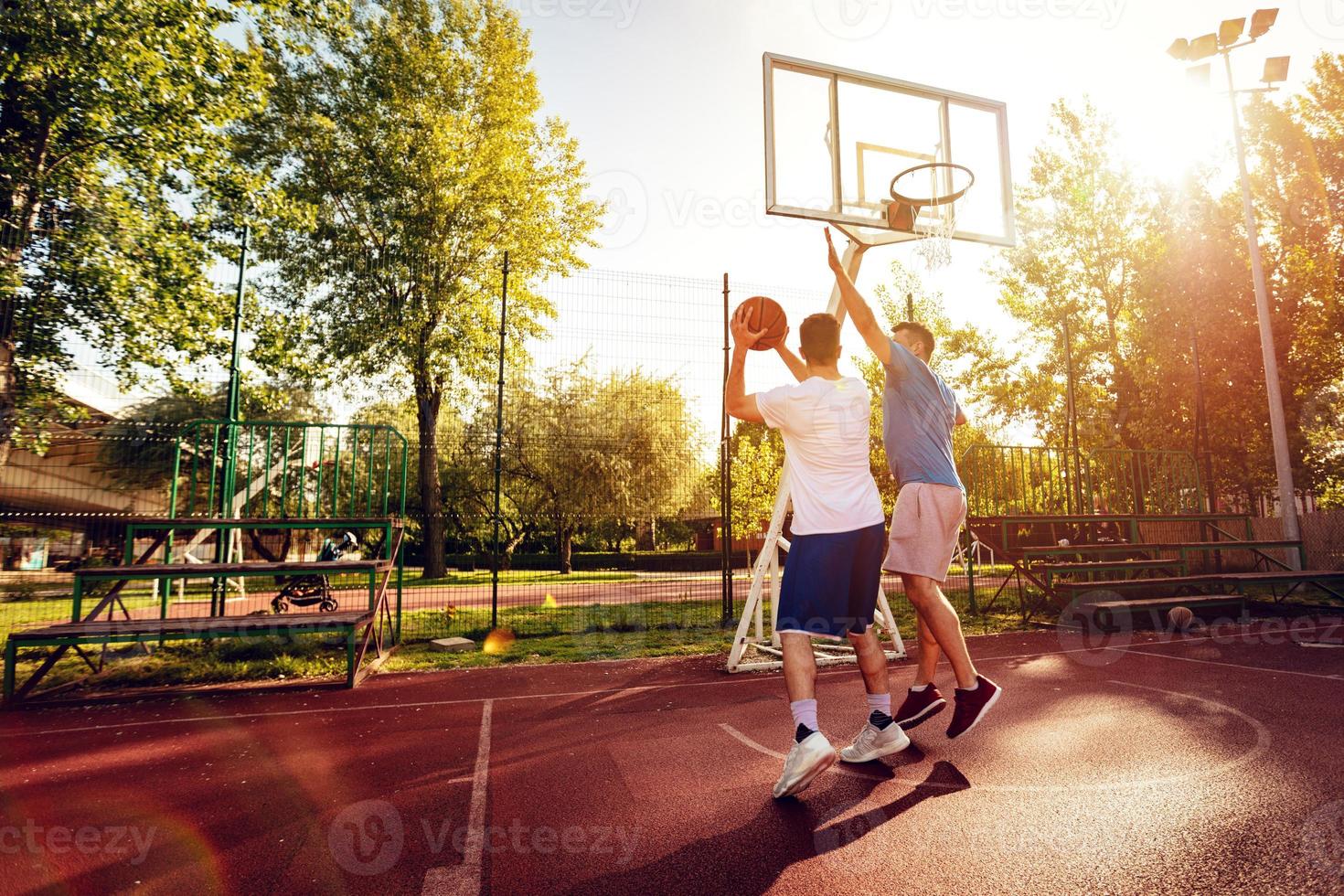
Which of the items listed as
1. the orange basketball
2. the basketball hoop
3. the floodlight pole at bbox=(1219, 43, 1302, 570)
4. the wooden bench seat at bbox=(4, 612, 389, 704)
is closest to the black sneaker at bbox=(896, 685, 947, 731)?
the orange basketball

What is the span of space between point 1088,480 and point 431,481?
474 inches

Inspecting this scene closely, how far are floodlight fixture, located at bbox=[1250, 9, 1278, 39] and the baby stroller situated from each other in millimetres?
18628

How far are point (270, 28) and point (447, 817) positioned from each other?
17.7m

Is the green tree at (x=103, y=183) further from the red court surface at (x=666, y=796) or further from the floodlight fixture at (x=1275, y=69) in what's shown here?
the floodlight fixture at (x=1275, y=69)

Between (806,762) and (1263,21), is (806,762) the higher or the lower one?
the lower one

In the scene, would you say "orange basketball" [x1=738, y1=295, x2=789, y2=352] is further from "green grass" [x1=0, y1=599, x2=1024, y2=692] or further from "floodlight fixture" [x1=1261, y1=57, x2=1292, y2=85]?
"floodlight fixture" [x1=1261, y1=57, x2=1292, y2=85]

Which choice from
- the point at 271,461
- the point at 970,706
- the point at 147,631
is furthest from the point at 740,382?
the point at 271,461

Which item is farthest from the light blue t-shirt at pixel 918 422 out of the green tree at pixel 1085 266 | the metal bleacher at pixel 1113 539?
the green tree at pixel 1085 266

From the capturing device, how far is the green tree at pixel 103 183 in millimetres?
10344

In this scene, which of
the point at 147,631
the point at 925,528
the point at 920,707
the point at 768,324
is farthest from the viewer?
the point at 147,631

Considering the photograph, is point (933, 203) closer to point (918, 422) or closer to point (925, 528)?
point (918, 422)

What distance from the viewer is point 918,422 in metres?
3.77

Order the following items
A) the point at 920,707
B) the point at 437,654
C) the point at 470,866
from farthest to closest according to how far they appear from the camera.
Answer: the point at 437,654 < the point at 920,707 < the point at 470,866

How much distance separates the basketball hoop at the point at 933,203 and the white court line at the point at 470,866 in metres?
5.76
